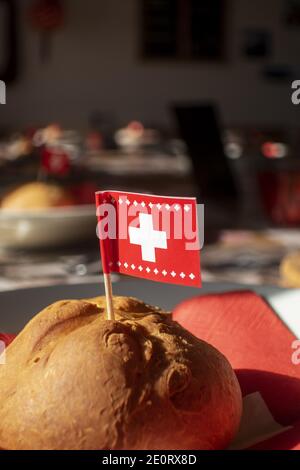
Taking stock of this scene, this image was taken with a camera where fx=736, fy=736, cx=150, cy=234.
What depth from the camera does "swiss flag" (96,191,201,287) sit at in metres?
0.60

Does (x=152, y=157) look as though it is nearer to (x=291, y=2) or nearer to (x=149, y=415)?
(x=149, y=415)

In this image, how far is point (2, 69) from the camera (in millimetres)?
9461

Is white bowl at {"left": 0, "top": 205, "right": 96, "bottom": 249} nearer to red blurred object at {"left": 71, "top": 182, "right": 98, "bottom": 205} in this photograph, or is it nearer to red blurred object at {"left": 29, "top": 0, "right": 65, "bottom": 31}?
red blurred object at {"left": 71, "top": 182, "right": 98, "bottom": 205}

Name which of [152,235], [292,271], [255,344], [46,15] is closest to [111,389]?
[152,235]

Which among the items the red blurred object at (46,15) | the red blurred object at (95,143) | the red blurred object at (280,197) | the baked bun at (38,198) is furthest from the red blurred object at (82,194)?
the red blurred object at (46,15)

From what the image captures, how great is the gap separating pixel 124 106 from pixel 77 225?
8.74m

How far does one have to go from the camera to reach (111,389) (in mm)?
543

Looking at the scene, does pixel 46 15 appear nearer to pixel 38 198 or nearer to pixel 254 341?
pixel 38 198

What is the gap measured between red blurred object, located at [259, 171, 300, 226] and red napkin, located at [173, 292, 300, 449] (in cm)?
103

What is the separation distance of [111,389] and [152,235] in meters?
0.14

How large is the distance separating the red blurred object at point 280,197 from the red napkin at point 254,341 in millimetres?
1028

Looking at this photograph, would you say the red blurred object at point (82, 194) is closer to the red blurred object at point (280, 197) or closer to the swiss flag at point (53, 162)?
the swiss flag at point (53, 162)

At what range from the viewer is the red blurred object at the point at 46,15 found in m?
9.25

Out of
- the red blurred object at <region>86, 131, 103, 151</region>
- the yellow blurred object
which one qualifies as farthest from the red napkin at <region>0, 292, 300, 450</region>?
the red blurred object at <region>86, 131, 103, 151</region>
